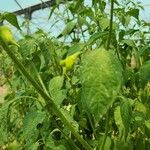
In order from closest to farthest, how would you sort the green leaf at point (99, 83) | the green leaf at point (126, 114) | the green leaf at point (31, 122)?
the green leaf at point (99, 83)
the green leaf at point (126, 114)
the green leaf at point (31, 122)

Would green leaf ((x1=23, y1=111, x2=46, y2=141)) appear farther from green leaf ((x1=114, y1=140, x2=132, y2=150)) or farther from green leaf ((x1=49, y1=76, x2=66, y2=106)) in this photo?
green leaf ((x1=114, y1=140, x2=132, y2=150))

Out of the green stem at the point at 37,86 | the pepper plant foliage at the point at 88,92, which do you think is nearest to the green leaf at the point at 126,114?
the pepper plant foliage at the point at 88,92

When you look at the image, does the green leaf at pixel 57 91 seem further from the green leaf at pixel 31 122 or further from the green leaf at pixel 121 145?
the green leaf at pixel 121 145

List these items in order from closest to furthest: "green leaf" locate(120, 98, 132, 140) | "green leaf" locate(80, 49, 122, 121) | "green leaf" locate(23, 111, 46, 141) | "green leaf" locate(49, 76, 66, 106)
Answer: "green leaf" locate(80, 49, 122, 121)
"green leaf" locate(120, 98, 132, 140)
"green leaf" locate(23, 111, 46, 141)
"green leaf" locate(49, 76, 66, 106)

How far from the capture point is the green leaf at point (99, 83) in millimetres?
778

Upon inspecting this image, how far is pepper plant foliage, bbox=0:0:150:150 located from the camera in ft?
2.71

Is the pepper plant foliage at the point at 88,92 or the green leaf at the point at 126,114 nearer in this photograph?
the pepper plant foliage at the point at 88,92

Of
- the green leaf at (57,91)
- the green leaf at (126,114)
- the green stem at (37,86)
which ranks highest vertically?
the green stem at (37,86)

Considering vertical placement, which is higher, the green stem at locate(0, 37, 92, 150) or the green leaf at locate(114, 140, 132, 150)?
the green stem at locate(0, 37, 92, 150)

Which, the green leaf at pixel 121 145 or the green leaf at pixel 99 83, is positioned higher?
the green leaf at pixel 99 83

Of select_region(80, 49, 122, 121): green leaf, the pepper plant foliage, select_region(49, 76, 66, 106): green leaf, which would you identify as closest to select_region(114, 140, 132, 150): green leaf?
the pepper plant foliage

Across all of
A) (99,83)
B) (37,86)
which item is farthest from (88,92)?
(37,86)

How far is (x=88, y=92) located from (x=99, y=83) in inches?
1.1

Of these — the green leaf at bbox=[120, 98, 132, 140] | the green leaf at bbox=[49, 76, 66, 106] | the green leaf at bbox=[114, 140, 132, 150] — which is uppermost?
the green leaf at bbox=[120, 98, 132, 140]
